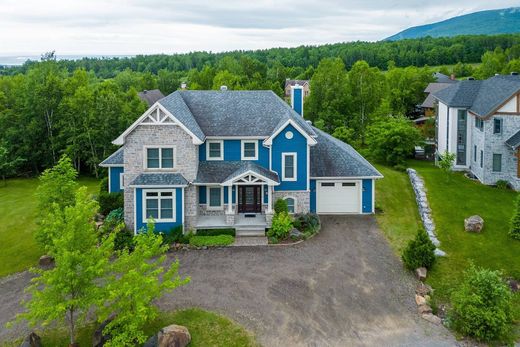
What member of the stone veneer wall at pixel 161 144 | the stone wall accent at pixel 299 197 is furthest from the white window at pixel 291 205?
the stone veneer wall at pixel 161 144

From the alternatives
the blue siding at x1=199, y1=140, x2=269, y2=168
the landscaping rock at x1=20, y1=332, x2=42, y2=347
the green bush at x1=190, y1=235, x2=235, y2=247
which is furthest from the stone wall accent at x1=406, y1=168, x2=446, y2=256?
the landscaping rock at x1=20, y1=332, x2=42, y2=347

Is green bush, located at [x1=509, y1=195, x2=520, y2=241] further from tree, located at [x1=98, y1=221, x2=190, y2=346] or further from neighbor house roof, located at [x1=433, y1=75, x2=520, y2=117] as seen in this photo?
tree, located at [x1=98, y1=221, x2=190, y2=346]

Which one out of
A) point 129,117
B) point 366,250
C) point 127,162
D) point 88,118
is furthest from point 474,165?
point 88,118

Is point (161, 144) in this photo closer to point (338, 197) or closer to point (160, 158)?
point (160, 158)

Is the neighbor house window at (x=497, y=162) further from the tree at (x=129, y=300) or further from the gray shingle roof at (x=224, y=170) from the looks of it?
the tree at (x=129, y=300)

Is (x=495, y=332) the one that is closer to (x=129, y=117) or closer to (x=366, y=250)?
(x=366, y=250)
